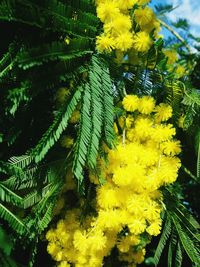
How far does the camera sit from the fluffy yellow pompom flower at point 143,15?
203 cm

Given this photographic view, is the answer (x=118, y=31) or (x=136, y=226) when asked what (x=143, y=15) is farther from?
(x=136, y=226)

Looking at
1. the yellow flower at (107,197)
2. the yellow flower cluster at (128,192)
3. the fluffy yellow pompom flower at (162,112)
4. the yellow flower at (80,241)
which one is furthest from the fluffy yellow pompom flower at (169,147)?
the yellow flower at (80,241)

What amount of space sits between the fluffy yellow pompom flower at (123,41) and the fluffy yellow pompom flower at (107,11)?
0.10 metres

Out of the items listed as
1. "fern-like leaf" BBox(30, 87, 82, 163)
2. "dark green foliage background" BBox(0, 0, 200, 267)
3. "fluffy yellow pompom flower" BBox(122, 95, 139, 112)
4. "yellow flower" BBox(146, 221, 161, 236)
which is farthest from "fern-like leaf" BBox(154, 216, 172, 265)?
"fern-like leaf" BBox(30, 87, 82, 163)

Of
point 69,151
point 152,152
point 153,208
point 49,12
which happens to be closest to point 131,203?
→ point 153,208

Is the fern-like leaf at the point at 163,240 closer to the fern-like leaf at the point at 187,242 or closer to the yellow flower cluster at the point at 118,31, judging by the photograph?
the fern-like leaf at the point at 187,242

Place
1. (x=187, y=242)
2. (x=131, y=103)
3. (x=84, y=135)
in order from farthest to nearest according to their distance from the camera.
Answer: (x=187, y=242), (x=131, y=103), (x=84, y=135)

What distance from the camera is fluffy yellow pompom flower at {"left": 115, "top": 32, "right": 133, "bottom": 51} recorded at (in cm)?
188

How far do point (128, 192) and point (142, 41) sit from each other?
2.23 feet

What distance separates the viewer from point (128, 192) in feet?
6.01

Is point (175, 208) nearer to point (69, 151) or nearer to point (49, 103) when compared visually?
point (69, 151)

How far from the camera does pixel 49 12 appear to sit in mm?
1660

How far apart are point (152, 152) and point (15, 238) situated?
77 cm

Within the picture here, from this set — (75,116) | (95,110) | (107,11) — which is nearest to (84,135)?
(95,110)
